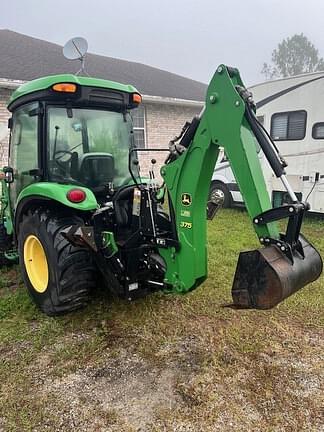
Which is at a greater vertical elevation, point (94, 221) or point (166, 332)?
point (94, 221)

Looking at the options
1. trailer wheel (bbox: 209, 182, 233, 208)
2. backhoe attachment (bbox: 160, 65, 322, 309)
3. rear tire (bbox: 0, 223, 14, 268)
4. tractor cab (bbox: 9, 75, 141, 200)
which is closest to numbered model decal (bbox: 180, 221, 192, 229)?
backhoe attachment (bbox: 160, 65, 322, 309)

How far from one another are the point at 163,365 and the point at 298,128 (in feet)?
22.0

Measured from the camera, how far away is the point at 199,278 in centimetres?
303

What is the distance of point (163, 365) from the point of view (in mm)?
2990

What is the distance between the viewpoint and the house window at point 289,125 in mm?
8062

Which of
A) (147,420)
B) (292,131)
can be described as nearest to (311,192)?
(292,131)

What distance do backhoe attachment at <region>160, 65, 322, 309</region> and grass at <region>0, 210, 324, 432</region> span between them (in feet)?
1.79

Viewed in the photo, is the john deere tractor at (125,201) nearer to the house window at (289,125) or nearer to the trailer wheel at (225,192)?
the house window at (289,125)

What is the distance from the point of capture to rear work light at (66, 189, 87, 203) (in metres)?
3.15

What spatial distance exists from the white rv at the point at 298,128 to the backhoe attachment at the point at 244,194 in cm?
468

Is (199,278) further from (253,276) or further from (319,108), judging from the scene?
(319,108)

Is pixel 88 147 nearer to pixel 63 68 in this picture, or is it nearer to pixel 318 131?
pixel 318 131

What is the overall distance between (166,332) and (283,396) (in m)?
1.20

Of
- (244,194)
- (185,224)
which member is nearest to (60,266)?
(185,224)
